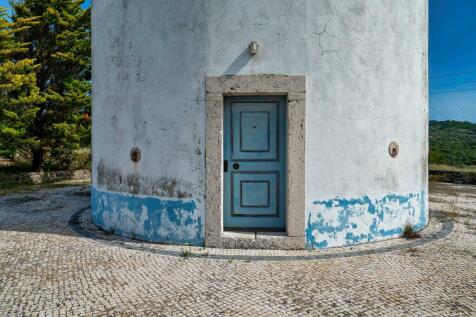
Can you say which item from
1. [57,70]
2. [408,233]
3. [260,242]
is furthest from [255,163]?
[57,70]

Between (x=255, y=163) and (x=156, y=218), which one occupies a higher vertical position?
(x=255, y=163)

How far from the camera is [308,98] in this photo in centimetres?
503

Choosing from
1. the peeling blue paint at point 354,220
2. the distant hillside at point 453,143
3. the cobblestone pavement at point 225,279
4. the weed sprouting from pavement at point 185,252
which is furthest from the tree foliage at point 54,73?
the distant hillside at point 453,143

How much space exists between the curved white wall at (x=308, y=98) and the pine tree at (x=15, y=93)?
29.4ft

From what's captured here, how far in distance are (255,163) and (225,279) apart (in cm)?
186

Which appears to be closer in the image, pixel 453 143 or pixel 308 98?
pixel 308 98

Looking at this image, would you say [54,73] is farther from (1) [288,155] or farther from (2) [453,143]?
(2) [453,143]

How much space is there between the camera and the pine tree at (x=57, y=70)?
14.1 m

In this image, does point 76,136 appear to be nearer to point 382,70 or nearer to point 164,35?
point 164,35

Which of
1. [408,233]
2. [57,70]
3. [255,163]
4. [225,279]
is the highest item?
[57,70]

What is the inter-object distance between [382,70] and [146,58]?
3.45 metres

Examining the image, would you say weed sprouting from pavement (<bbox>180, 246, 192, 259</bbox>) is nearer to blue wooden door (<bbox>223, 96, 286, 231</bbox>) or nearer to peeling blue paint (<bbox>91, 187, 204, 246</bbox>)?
peeling blue paint (<bbox>91, 187, 204, 246</bbox>)

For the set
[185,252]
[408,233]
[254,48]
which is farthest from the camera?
[408,233]

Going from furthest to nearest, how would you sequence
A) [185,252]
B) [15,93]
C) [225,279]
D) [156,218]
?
[15,93] < [156,218] < [185,252] < [225,279]
